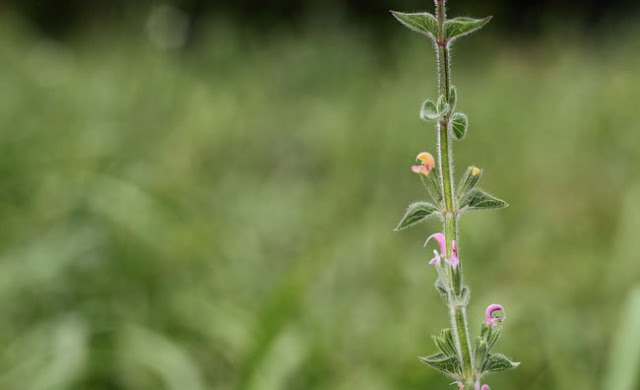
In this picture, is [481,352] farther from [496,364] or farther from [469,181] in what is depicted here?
[469,181]

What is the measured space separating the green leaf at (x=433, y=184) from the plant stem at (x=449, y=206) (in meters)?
0.02

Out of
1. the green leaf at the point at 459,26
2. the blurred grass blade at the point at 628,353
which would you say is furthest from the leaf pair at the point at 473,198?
the blurred grass blade at the point at 628,353

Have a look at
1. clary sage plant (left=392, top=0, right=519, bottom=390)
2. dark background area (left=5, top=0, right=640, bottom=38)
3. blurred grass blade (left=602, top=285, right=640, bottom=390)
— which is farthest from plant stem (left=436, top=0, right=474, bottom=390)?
→ dark background area (left=5, top=0, right=640, bottom=38)

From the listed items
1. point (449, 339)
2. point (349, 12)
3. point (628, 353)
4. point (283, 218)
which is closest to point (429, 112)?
point (449, 339)

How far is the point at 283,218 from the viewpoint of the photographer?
298cm

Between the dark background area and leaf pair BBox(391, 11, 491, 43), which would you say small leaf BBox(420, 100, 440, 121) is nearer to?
leaf pair BBox(391, 11, 491, 43)

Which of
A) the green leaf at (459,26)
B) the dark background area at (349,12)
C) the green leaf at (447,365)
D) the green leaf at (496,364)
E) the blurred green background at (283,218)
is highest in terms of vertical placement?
the dark background area at (349,12)

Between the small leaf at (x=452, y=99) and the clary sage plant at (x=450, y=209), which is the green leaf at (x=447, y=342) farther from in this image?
the small leaf at (x=452, y=99)

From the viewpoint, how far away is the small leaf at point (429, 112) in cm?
43

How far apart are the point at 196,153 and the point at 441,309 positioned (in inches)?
65.7

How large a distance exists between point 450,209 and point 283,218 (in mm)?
2535

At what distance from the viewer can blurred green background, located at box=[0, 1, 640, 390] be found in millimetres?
1926

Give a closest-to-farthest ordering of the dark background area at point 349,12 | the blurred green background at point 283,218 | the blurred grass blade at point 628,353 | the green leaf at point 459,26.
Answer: the green leaf at point 459,26 → the blurred grass blade at point 628,353 → the blurred green background at point 283,218 → the dark background area at point 349,12

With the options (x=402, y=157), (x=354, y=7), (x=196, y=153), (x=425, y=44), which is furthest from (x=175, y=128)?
(x=354, y=7)
